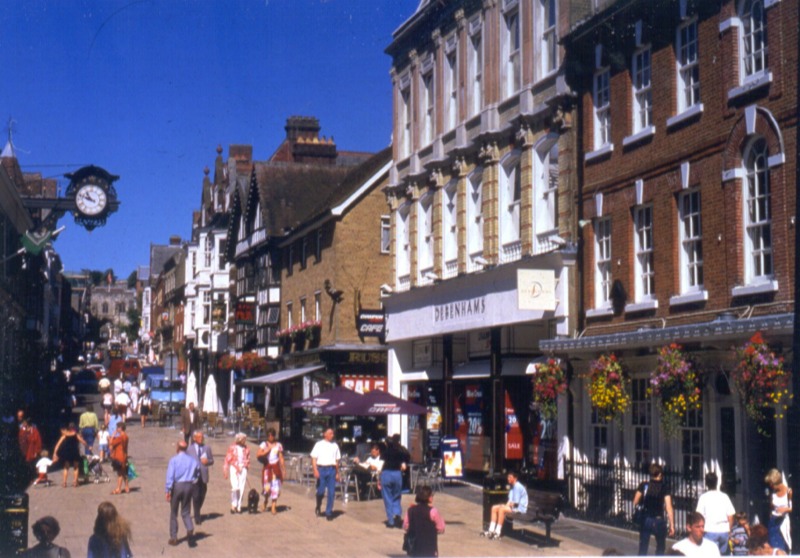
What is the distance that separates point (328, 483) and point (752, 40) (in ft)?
38.0

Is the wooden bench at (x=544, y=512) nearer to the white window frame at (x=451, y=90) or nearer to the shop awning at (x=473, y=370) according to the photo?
the shop awning at (x=473, y=370)

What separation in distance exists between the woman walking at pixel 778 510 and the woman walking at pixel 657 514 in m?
1.45

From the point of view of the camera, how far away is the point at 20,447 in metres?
28.2

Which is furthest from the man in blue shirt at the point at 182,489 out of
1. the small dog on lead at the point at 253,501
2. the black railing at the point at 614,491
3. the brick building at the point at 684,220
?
the brick building at the point at 684,220

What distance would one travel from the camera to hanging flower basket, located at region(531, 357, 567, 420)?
2344cm

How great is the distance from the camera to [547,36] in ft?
85.1

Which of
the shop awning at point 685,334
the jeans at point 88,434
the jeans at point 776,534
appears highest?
the shop awning at point 685,334

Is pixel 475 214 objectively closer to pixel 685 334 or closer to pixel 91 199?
pixel 91 199

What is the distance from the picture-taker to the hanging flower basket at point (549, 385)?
23.4m

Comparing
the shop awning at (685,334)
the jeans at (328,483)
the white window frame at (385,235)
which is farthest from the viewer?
the white window frame at (385,235)

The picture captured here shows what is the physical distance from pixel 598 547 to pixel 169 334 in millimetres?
66701

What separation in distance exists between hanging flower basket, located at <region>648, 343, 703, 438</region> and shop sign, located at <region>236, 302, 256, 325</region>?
35945 mm

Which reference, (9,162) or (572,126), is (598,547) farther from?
(9,162)

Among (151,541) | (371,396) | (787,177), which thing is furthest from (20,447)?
(787,177)
